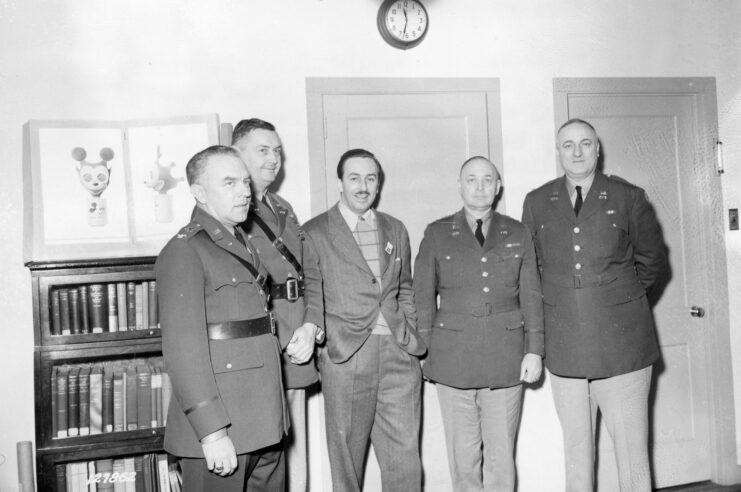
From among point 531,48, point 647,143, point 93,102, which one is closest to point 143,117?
point 93,102

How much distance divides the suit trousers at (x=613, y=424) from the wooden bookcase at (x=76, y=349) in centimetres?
175

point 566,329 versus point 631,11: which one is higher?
point 631,11

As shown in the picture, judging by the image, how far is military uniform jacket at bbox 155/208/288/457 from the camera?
73.3 inches

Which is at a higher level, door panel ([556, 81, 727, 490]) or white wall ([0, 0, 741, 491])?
white wall ([0, 0, 741, 491])

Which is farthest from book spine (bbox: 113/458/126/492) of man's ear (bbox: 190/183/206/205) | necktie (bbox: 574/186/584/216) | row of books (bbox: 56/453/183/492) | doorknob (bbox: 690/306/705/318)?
doorknob (bbox: 690/306/705/318)

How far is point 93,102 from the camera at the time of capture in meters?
Result: 2.98

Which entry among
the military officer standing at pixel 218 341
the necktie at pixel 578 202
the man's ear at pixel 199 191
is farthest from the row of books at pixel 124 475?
the necktie at pixel 578 202

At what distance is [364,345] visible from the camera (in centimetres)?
277

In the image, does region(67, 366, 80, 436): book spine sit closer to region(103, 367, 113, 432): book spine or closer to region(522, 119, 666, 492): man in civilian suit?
region(103, 367, 113, 432): book spine

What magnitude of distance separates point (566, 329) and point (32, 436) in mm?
2409

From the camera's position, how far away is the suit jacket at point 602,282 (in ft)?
9.10

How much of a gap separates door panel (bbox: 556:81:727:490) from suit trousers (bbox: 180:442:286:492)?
2.35 m

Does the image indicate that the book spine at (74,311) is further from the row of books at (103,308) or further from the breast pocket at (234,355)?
the breast pocket at (234,355)

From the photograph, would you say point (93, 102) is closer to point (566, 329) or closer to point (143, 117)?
point (143, 117)
